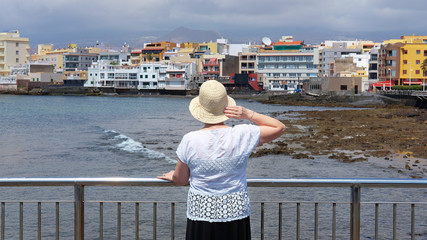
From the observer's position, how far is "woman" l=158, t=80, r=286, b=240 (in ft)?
11.7

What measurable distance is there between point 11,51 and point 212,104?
158918 mm

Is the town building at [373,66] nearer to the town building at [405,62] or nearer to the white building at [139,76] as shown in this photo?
the town building at [405,62]

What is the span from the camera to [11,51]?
152 meters

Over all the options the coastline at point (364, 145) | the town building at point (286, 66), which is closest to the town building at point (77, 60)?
the town building at point (286, 66)

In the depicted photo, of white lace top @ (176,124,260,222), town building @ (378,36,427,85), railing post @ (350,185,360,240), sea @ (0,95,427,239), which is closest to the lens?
white lace top @ (176,124,260,222)

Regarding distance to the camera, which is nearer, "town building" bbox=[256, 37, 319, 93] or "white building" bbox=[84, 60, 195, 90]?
"white building" bbox=[84, 60, 195, 90]

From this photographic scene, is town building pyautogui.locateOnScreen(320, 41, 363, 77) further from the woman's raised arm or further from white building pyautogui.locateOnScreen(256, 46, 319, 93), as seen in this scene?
the woman's raised arm

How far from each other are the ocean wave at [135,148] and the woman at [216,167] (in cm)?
1822

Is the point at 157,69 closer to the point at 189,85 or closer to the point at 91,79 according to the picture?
the point at 189,85

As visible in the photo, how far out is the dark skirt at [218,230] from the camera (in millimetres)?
3613

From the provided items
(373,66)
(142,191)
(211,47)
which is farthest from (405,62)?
(142,191)

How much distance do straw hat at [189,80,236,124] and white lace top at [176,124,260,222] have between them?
0.30 feet

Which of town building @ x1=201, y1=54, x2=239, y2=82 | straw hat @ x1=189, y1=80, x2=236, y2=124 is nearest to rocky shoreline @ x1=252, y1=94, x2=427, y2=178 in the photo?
straw hat @ x1=189, y1=80, x2=236, y2=124

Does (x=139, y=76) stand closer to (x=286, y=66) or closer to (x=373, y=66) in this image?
(x=286, y=66)
